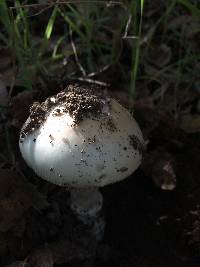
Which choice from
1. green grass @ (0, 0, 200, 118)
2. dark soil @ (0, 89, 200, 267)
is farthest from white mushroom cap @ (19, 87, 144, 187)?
green grass @ (0, 0, 200, 118)

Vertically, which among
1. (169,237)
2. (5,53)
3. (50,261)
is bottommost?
(169,237)

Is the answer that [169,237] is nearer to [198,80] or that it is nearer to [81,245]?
[81,245]

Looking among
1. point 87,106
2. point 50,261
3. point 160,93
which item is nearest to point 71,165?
point 87,106

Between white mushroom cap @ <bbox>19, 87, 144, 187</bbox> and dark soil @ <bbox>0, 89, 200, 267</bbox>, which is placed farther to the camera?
dark soil @ <bbox>0, 89, 200, 267</bbox>

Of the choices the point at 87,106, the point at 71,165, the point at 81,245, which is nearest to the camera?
the point at 71,165

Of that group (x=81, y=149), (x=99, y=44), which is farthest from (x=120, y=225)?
(x=99, y=44)

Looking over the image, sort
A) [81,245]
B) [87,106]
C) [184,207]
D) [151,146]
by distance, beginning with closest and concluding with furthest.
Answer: [87,106], [81,245], [184,207], [151,146]

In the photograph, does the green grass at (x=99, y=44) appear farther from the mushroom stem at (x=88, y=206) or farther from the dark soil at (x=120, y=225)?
the mushroom stem at (x=88, y=206)

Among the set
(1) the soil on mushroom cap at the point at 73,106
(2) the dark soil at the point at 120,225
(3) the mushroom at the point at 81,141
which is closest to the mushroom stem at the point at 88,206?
(2) the dark soil at the point at 120,225

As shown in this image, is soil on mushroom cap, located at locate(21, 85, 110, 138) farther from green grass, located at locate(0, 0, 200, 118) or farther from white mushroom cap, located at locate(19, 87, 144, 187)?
green grass, located at locate(0, 0, 200, 118)
